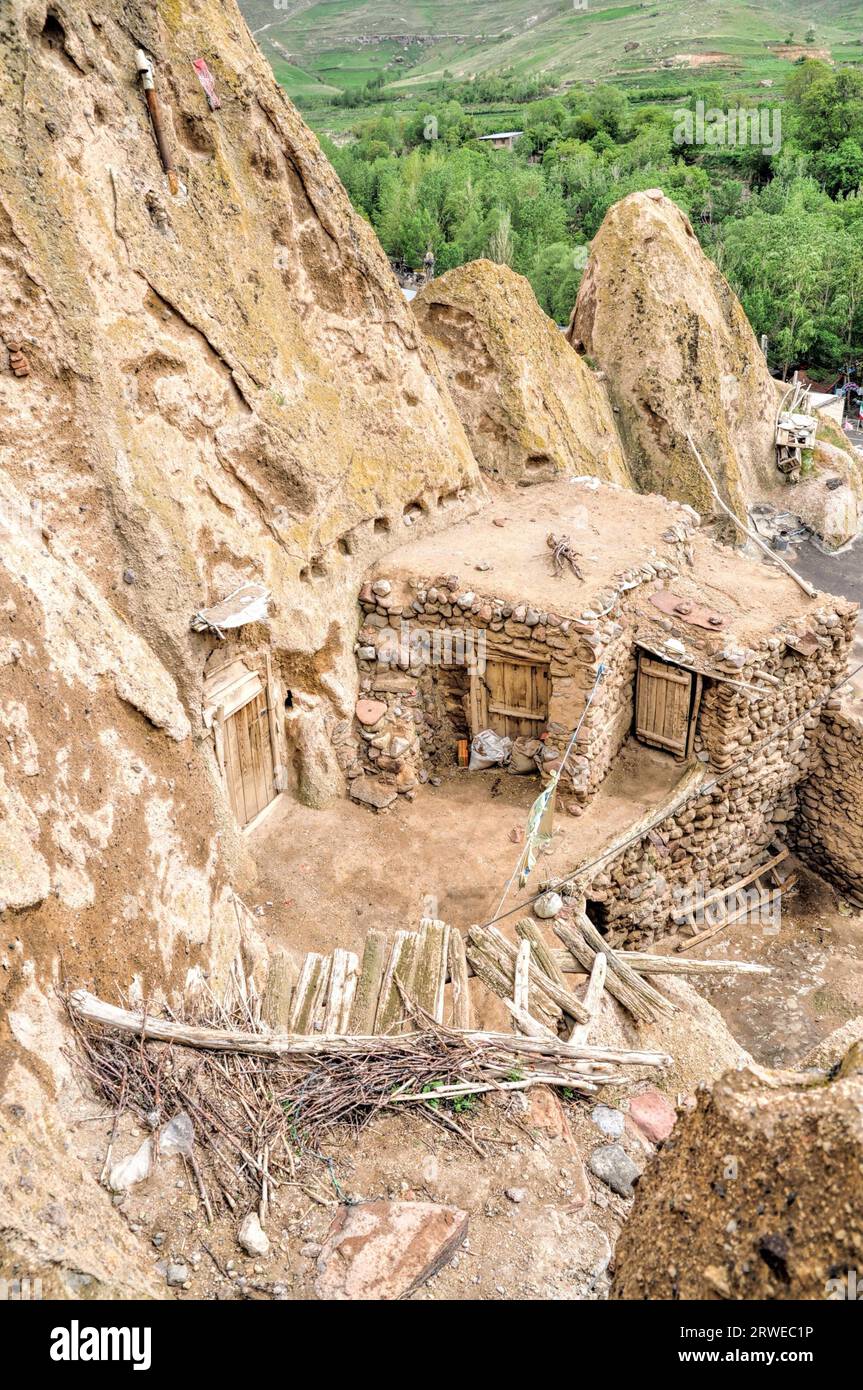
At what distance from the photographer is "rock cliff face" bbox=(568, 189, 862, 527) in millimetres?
20078

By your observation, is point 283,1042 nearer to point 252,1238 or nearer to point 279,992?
point 279,992

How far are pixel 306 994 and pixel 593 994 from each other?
2.57 m

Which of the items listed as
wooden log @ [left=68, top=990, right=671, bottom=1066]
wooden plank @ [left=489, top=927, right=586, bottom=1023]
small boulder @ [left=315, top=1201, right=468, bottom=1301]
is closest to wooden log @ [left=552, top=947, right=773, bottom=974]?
wooden plank @ [left=489, top=927, right=586, bottom=1023]

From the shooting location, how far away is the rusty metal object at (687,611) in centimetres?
1219

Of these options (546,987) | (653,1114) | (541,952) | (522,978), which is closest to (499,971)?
(522,978)

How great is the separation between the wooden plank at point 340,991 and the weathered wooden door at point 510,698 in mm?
4936

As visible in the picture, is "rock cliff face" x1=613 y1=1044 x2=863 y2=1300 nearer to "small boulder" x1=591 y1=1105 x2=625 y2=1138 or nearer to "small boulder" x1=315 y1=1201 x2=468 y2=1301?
"small boulder" x1=315 y1=1201 x2=468 y2=1301

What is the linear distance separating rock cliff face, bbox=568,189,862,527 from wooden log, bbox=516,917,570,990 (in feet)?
43.7

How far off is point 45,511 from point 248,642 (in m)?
2.73

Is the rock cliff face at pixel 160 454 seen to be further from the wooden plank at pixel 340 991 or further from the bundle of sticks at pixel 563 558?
the bundle of sticks at pixel 563 558

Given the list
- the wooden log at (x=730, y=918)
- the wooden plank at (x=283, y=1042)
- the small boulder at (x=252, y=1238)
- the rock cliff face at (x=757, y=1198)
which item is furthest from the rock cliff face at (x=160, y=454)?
the wooden log at (x=730, y=918)

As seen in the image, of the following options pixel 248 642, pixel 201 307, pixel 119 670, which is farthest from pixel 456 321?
pixel 119 670

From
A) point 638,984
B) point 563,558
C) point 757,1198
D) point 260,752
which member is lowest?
point 638,984

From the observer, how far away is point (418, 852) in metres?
11.2
